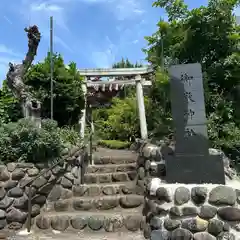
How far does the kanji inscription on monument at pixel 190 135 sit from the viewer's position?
4980 millimetres

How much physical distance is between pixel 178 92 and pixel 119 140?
6.10m

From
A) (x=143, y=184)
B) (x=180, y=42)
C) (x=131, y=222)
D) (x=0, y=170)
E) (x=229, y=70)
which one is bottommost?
(x=131, y=222)

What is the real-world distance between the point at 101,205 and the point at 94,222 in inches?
22.6

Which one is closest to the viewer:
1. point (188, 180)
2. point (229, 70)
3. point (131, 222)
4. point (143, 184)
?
point (188, 180)

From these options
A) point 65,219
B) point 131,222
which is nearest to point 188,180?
point 131,222

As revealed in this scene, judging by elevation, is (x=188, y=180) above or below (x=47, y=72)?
below

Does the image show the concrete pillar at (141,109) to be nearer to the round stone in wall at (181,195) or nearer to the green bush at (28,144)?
the green bush at (28,144)

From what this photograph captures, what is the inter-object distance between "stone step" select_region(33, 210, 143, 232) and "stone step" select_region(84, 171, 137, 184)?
1.36 metres

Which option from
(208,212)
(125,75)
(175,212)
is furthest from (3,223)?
(125,75)

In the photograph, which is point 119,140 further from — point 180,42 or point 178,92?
point 178,92

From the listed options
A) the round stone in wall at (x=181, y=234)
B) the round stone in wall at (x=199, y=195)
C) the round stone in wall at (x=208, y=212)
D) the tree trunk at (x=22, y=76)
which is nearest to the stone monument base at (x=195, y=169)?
the round stone in wall at (x=199, y=195)

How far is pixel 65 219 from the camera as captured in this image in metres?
5.58

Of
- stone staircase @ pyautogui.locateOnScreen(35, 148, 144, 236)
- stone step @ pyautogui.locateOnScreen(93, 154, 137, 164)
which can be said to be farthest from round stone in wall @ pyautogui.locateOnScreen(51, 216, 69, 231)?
stone step @ pyautogui.locateOnScreen(93, 154, 137, 164)

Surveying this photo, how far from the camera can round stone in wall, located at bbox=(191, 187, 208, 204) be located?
15.2ft
